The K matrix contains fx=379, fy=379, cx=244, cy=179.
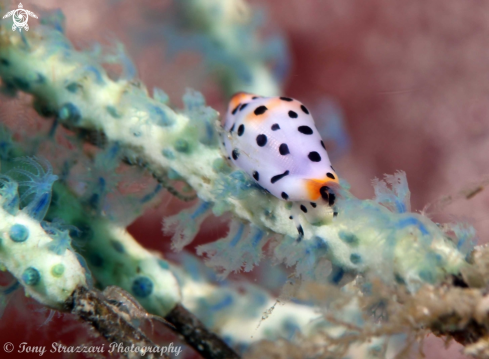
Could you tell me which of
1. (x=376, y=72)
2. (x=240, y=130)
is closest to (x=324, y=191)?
(x=240, y=130)

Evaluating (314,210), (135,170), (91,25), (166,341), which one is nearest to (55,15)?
(91,25)

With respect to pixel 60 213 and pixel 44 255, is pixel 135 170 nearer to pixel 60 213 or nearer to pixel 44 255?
pixel 60 213

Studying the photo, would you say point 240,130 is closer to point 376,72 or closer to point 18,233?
point 18,233

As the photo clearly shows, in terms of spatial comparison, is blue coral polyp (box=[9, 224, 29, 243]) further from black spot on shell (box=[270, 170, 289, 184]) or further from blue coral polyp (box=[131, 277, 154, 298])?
black spot on shell (box=[270, 170, 289, 184])

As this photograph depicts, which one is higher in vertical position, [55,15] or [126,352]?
[55,15]

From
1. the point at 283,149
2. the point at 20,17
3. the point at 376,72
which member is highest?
the point at 376,72
